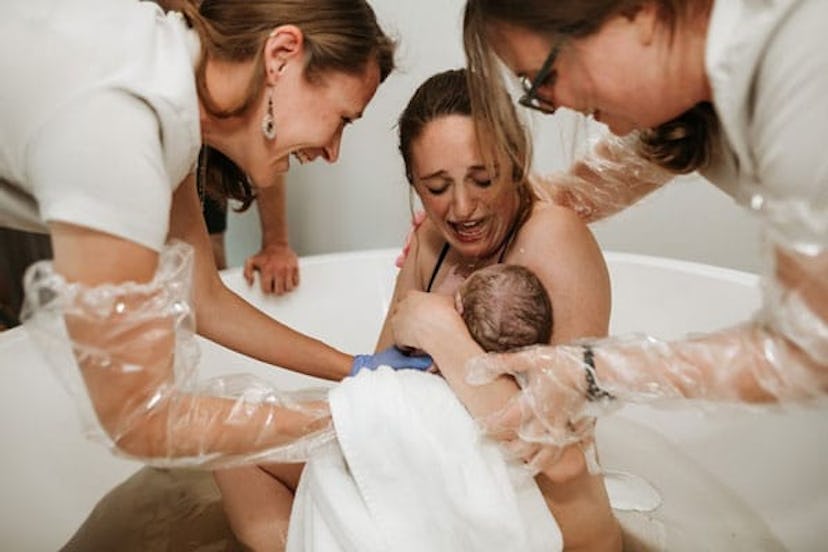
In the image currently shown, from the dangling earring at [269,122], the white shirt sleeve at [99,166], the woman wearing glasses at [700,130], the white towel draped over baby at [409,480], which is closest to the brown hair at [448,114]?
the woman wearing glasses at [700,130]

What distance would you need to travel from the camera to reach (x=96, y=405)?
0.79 metres

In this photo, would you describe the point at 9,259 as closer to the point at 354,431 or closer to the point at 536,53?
the point at 354,431

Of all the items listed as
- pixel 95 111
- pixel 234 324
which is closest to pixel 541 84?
pixel 95 111

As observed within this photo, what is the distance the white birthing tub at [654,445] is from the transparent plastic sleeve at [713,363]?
33cm

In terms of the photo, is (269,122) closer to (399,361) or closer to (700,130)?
(399,361)

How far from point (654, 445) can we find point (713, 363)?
815 millimetres

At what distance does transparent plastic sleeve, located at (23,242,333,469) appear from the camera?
0.74 metres

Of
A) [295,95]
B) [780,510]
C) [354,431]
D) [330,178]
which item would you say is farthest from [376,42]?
[330,178]

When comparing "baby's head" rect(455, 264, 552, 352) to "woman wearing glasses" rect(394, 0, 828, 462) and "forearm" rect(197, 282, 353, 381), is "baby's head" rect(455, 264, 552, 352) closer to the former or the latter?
"woman wearing glasses" rect(394, 0, 828, 462)

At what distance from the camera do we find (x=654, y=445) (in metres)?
1.52

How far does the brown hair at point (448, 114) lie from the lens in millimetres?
1081

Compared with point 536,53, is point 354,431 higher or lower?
lower

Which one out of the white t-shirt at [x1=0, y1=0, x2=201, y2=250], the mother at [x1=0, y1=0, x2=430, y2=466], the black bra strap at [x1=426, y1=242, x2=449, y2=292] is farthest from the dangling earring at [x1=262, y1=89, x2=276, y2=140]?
the black bra strap at [x1=426, y1=242, x2=449, y2=292]

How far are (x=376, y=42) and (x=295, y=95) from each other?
14 cm
